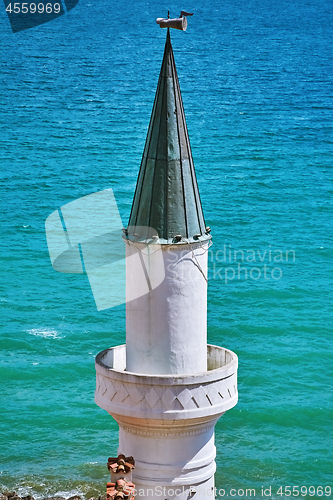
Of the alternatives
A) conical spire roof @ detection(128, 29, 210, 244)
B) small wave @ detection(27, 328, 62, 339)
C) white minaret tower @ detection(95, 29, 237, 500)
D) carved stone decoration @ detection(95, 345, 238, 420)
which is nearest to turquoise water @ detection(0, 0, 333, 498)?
small wave @ detection(27, 328, 62, 339)

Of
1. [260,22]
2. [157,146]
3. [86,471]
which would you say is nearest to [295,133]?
[260,22]

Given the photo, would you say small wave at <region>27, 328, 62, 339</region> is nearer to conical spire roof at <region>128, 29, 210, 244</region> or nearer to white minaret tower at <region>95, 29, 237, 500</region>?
white minaret tower at <region>95, 29, 237, 500</region>

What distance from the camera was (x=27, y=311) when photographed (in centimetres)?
7300

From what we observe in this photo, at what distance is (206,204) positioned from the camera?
87688mm

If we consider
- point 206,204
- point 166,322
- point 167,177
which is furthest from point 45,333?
point 167,177

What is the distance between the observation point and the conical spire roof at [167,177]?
1519 centimetres

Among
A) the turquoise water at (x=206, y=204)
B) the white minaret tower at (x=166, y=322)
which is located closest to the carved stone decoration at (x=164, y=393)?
the white minaret tower at (x=166, y=322)

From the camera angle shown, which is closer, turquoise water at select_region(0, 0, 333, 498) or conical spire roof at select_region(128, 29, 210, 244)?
conical spire roof at select_region(128, 29, 210, 244)

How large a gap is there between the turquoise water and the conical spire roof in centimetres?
3399

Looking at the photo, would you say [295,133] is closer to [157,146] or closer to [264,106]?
[264,106]

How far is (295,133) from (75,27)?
26715 millimetres

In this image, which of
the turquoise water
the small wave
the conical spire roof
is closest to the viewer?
the conical spire roof

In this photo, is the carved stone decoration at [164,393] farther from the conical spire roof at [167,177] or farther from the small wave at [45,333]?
the small wave at [45,333]

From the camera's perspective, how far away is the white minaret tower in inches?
600
